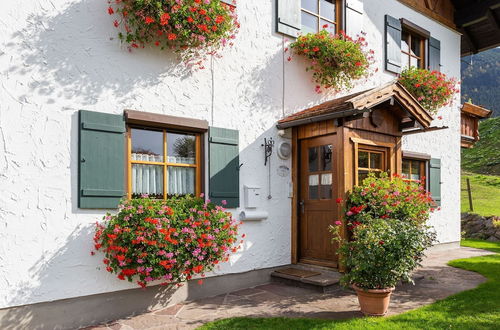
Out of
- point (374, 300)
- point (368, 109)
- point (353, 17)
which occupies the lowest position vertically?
point (374, 300)

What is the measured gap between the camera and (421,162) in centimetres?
955

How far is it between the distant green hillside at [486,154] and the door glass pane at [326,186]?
17402 millimetres

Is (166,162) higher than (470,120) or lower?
lower

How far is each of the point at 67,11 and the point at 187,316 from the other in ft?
12.0

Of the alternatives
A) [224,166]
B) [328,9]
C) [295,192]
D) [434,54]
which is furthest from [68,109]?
[434,54]


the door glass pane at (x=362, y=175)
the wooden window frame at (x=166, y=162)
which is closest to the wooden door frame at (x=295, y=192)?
the door glass pane at (x=362, y=175)

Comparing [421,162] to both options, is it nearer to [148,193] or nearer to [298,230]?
[298,230]

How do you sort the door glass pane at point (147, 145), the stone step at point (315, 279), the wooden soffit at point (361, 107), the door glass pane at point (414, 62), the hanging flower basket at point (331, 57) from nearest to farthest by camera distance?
the door glass pane at point (147, 145) < the stone step at point (315, 279) < the wooden soffit at point (361, 107) < the hanging flower basket at point (331, 57) < the door glass pane at point (414, 62)

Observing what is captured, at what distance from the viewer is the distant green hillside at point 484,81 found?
4538 cm

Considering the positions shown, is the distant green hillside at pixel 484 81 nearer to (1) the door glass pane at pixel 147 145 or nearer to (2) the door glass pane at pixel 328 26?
(2) the door glass pane at pixel 328 26

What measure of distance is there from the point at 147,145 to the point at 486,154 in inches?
876

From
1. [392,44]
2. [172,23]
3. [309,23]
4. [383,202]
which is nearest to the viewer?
[172,23]

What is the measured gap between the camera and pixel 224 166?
5.81m

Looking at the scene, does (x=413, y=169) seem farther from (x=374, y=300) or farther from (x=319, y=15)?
(x=374, y=300)
